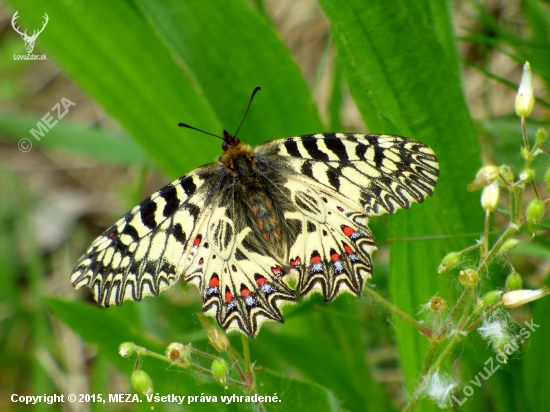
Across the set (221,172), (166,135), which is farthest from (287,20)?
(221,172)

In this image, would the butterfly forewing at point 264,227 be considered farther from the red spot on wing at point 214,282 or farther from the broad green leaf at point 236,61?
the broad green leaf at point 236,61

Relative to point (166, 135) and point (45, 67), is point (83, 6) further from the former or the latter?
point (45, 67)

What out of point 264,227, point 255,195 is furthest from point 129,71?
point 264,227

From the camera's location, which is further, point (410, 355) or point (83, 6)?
point (83, 6)

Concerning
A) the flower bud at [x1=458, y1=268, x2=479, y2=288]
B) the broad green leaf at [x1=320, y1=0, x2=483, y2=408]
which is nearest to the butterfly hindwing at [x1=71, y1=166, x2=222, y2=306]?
the broad green leaf at [x1=320, y1=0, x2=483, y2=408]

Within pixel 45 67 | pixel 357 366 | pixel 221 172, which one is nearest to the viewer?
pixel 221 172

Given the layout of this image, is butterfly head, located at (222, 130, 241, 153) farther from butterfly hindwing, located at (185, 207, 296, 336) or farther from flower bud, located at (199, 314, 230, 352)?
flower bud, located at (199, 314, 230, 352)
